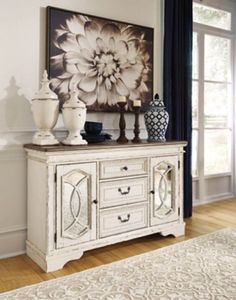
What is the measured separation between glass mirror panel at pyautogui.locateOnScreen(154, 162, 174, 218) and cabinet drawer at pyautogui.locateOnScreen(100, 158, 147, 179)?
172 mm

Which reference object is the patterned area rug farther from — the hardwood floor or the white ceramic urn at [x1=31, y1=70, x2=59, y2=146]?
the white ceramic urn at [x1=31, y1=70, x2=59, y2=146]

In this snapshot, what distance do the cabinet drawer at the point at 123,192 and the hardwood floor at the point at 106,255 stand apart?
42 cm

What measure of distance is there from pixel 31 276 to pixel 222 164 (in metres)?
3.25

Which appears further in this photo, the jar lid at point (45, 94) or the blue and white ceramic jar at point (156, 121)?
the blue and white ceramic jar at point (156, 121)

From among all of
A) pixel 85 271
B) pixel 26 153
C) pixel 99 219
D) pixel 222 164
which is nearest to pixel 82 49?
pixel 26 153

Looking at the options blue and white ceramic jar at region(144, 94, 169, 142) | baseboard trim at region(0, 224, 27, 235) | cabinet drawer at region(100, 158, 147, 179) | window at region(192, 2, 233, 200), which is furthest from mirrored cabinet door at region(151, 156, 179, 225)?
window at region(192, 2, 233, 200)

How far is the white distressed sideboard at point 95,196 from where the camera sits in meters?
2.40

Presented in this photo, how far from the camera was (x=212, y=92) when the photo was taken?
445cm

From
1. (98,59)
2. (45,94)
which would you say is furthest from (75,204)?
(98,59)

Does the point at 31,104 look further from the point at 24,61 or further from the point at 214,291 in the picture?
the point at 214,291

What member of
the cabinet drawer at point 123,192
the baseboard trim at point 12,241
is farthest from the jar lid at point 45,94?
the baseboard trim at point 12,241

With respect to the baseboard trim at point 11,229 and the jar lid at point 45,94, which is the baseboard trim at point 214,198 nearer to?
the baseboard trim at point 11,229

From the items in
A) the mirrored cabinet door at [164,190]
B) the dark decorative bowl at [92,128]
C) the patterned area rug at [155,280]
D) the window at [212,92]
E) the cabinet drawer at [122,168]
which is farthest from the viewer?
the window at [212,92]

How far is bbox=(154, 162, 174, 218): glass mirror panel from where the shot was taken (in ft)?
9.77
